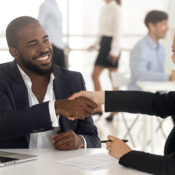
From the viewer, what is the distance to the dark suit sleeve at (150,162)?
1.86m

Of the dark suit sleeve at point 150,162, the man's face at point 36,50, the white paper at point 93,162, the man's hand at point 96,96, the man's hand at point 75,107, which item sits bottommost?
the white paper at point 93,162

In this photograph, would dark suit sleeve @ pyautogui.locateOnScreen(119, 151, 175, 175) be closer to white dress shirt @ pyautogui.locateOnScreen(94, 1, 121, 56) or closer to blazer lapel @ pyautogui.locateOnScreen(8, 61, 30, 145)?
blazer lapel @ pyautogui.locateOnScreen(8, 61, 30, 145)

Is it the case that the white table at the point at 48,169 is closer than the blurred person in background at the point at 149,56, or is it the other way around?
the white table at the point at 48,169

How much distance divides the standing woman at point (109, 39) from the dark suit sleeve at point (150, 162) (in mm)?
5619

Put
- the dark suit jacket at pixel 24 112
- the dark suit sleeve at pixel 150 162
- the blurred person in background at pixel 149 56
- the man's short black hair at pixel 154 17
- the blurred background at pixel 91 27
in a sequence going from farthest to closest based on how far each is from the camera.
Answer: the blurred background at pixel 91 27, the man's short black hair at pixel 154 17, the blurred person in background at pixel 149 56, the dark suit jacket at pixel 24 112, the dark suit sleeve at pixel 150 162

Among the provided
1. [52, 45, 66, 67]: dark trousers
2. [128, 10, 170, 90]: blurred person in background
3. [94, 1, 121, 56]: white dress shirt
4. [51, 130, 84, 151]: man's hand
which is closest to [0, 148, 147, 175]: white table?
[51, 130, 84, 151]: man's hand

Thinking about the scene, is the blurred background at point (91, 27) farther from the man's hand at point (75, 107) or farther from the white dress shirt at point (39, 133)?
the man's hand at point (75, 107)

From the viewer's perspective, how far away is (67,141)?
245 centimetres

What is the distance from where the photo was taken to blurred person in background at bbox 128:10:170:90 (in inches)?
234

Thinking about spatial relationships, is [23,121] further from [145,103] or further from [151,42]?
[151,42]

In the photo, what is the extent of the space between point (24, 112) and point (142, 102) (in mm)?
607

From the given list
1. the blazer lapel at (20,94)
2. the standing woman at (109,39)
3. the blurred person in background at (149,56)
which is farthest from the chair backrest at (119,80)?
the blazer lapel at (20,94)

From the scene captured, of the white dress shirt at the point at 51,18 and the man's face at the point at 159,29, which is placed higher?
the white dress shirt at the point at 51,18

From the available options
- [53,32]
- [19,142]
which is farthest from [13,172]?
[53,32]
